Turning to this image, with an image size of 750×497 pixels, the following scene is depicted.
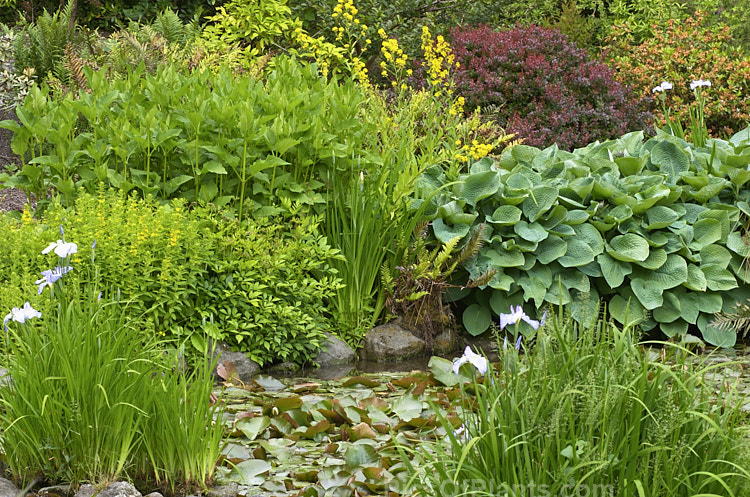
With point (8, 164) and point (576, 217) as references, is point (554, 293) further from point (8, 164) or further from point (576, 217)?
point (8, 164)

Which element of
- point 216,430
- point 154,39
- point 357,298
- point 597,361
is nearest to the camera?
point 597,361

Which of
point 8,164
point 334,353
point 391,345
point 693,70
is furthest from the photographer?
point 693,70

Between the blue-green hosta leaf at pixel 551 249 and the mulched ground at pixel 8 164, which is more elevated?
the mulched ground at pixel 8 164

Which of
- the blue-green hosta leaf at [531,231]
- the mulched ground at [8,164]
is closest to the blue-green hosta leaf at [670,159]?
the blue-green hosta leaf at [531,231]

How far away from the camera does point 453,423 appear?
10.3 ft

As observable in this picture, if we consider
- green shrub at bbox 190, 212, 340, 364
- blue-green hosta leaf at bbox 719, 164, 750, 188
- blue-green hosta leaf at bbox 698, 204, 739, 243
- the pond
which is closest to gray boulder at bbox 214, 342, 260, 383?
green shrub at bbox 190, 212, 340, 364

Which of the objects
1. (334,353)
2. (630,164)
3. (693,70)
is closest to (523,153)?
(630,164)

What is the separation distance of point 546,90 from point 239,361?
4.45 meters

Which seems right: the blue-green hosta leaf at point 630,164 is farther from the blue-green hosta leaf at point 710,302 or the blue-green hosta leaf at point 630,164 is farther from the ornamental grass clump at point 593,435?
the ornamental grass clump at point 593,435

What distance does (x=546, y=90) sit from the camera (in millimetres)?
7473

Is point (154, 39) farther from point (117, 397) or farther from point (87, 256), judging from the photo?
point (117, 397)

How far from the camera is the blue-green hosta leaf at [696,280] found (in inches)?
198

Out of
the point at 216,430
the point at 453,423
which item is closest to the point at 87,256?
the point at 216,430

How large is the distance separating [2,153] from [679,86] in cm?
738
